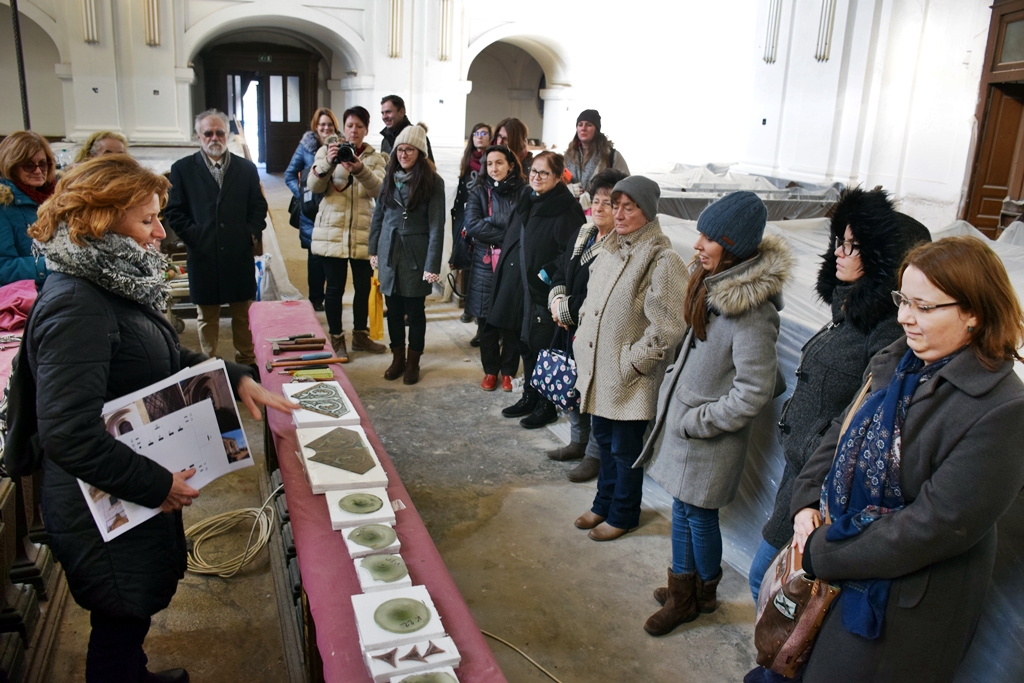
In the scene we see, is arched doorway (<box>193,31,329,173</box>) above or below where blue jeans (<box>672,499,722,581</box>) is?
above

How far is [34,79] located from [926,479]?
1818 centimetres

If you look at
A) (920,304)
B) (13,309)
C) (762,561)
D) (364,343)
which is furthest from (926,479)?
(364,343)

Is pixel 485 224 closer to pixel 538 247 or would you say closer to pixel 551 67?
pixel 538 247

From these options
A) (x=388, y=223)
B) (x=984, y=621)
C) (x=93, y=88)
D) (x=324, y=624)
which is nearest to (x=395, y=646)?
(x=324, y=624)

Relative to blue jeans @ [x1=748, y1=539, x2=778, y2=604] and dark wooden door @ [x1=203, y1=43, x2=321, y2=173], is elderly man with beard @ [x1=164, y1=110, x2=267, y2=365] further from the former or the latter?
dark wooden door @ [x1=203, y1=43, x2=321, y2=173]

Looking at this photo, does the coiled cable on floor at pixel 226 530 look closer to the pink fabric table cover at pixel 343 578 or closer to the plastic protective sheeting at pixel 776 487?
the pink fabric table cover at pixel 343 578

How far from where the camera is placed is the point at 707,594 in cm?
308

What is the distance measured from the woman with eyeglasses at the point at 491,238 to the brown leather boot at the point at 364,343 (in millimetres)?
1012

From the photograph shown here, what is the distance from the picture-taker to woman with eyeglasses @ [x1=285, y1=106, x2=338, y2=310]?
246 inches

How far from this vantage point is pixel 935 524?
1614 mm

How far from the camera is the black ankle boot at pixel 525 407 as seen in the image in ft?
16.5

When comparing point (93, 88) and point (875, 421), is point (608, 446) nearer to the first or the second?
point (875, 421)

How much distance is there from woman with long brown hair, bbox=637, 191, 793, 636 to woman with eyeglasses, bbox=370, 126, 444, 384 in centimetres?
254

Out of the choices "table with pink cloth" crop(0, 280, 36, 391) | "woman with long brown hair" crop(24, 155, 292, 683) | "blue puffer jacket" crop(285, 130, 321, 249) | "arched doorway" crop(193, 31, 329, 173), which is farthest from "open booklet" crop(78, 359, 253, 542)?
"arched doorway" crop(193, 31, 329, 173)
